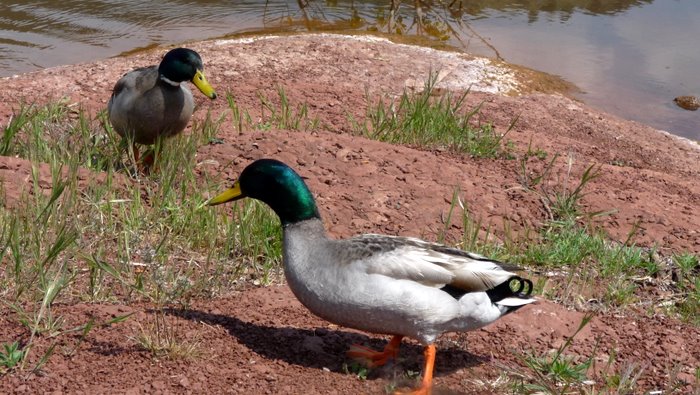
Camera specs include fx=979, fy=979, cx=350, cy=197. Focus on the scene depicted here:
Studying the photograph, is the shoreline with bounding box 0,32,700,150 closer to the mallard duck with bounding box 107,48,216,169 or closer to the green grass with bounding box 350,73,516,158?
the green grass with bounding box 350,73,516,158

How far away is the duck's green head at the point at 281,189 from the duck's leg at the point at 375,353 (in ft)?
1.80

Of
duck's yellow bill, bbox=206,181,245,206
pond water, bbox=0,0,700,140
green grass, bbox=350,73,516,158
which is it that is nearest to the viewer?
duck's yellow bill, bbox=206,181,245,206

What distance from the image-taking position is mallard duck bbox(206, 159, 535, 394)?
355 cm

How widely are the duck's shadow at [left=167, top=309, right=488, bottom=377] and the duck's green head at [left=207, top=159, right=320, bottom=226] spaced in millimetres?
458

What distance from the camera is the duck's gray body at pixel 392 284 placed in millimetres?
3545

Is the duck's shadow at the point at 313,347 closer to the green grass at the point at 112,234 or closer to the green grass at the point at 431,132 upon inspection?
the green grass at the point at 112,234

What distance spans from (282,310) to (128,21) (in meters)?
8.96

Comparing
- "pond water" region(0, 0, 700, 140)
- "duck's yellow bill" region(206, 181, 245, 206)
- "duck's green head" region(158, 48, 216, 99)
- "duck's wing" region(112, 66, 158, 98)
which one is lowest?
"pond water" region(0, 0, 700, 140)

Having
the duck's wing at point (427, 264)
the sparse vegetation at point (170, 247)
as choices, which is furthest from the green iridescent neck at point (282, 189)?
the sparse vegetation at point (170, 247)

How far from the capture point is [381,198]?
18.2ft

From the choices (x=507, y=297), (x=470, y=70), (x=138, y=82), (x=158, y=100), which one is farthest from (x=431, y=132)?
(x=470, y=70)

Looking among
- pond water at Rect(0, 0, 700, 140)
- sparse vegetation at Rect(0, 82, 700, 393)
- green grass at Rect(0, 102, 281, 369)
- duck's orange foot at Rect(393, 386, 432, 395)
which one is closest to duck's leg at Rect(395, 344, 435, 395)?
duck's orange foot at Rect(393, 386, 432, 395)

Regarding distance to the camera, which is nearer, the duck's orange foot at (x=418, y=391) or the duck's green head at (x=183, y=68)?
the duck's orange foot at (x=418, y=391)

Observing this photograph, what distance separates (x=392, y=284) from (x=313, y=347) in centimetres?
49
